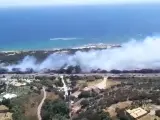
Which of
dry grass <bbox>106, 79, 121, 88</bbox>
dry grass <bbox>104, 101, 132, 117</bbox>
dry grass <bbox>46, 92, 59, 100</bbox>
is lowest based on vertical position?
dry grass <bbox>104, 101, 132, 117</bbox>

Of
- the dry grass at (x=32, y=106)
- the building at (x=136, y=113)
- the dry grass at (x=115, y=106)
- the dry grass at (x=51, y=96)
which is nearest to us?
the building at (x=136, y=113)

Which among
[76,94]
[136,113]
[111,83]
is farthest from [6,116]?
[111,83]

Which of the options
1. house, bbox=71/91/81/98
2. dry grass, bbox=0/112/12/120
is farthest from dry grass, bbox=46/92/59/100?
dry grass, bbox=0/112/12/120

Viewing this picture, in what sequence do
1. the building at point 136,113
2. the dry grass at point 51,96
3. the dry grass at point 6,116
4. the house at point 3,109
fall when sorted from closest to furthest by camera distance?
the building at point 136,113 → the dry grass at point 6,116 → the house at point 3,109 → the dry grass at point 51,96

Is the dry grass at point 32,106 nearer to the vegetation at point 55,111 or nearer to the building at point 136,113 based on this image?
the vegetation at point 55,111

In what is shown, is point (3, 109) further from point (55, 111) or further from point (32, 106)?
point (55, 111)

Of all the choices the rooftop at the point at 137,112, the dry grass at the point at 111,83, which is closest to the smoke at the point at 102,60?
the dry grass at the point at 111,83

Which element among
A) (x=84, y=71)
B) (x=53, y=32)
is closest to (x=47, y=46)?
(x=53, y=32)

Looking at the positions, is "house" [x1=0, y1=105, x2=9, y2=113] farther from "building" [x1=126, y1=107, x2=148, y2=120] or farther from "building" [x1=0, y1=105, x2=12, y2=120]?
"building" [x1=126, y1=107, x2=148, y2=120]
